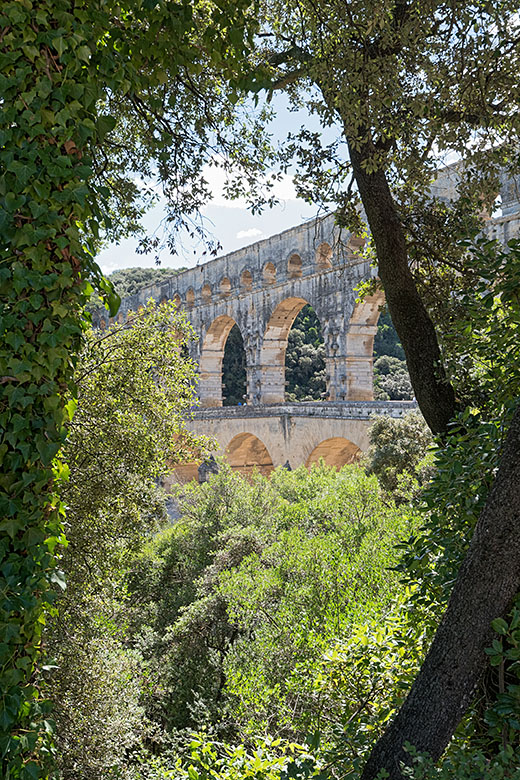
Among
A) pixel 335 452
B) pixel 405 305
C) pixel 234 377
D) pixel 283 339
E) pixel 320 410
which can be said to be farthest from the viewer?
pixel 234 377

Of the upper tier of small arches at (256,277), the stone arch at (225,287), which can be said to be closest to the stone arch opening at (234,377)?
the upper tier of small arches at (256,277)

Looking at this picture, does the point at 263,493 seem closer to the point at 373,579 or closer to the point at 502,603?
the point at 373,579

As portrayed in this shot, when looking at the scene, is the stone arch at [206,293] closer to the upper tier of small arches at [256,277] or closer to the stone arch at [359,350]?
the upper tier of small arches at [256,277]

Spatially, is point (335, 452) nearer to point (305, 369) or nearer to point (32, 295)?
point (305, 369)

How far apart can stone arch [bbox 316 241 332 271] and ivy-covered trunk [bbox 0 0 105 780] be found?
17521 millimetres

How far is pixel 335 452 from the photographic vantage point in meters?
18.6

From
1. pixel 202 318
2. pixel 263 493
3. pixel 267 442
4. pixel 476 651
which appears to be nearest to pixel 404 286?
pixel 476 651

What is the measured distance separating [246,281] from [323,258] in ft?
17.6

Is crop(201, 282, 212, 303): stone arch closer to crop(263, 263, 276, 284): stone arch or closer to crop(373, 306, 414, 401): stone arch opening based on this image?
crop(263, 263, 276, 284): stone arch

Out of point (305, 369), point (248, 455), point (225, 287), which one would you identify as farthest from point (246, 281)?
point (305, 369)

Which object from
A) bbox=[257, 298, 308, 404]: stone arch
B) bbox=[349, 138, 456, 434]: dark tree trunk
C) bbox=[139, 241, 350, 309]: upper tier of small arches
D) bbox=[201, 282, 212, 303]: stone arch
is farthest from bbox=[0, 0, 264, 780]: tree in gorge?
bbox=[201, 282, 212, 303]: stone arch

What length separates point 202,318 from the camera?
27.0m

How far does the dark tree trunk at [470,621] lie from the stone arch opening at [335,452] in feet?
51.3

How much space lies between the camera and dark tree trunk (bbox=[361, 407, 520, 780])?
2.06 metres
